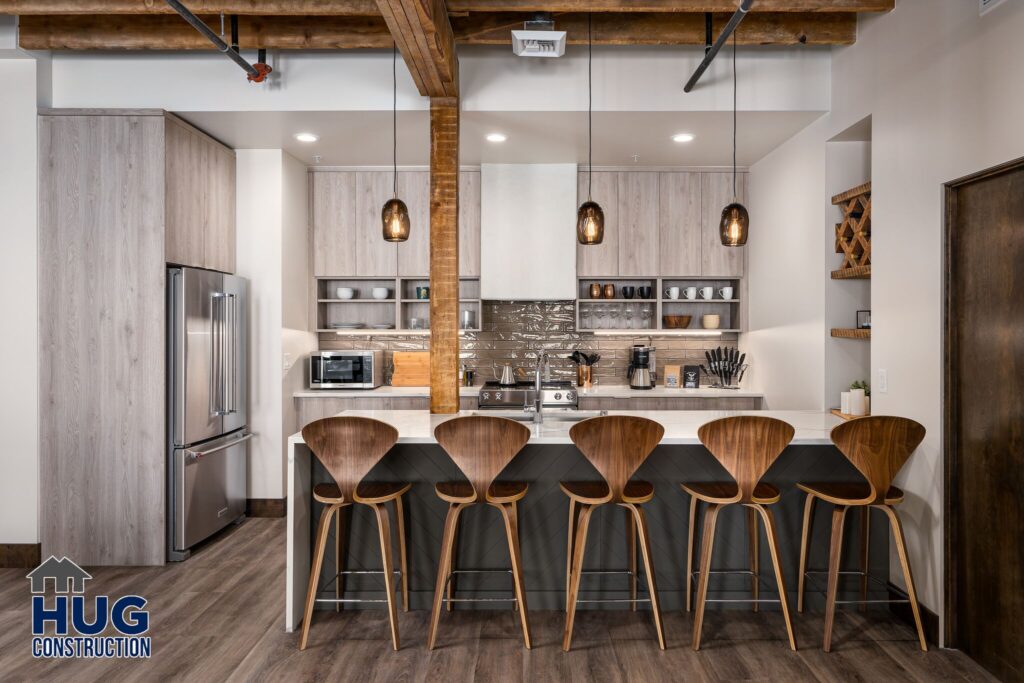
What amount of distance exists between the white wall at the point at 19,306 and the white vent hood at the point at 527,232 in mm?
3089

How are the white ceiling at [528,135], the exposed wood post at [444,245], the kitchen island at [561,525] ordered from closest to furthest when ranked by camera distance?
1. the kitchen island at [561,525]
2. the exposed wood post at [444,245]
3. the white ceiling at [528,135]

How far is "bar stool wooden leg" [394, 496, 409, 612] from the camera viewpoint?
3.03 metres

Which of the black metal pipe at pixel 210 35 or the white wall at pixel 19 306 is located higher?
the black metal pipe at pixel 210 35

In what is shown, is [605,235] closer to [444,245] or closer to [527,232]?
[527,232]

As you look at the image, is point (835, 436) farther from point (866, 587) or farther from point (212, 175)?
point (212, 175)

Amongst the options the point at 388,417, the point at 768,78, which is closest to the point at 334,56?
the point at 388,417

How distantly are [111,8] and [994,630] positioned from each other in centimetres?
501

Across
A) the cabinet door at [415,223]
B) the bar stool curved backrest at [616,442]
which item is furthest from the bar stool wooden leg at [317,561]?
the cabinet door at [415,223]

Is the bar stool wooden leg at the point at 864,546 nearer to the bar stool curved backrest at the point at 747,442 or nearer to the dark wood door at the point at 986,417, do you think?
the dark wood door at the point at 986,417

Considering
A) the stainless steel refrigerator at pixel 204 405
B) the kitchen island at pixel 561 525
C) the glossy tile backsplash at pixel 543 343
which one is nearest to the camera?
the kitchen island at pixel 561 525

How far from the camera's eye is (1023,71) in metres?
2.33

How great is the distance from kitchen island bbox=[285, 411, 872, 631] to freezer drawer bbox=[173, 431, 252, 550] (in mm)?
1199

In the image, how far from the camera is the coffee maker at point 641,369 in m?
5.31

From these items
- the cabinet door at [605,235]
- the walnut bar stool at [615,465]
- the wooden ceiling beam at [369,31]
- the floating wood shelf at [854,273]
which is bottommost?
the walnut bar stool at [615,465]
